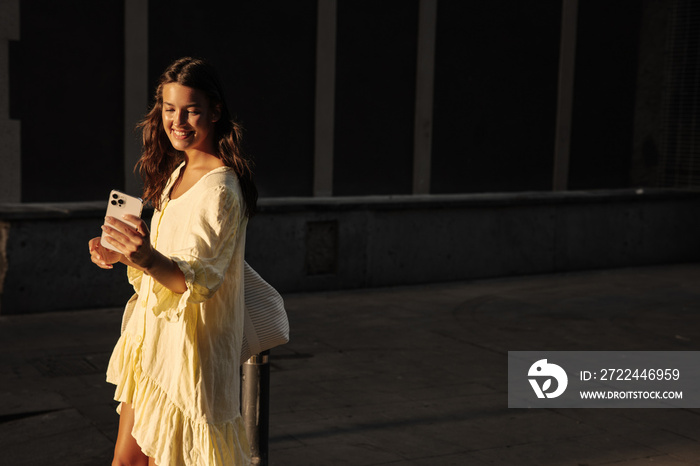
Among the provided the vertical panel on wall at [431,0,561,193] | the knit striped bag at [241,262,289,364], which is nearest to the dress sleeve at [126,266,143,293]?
the knit striped bag at [241,262,289,364]

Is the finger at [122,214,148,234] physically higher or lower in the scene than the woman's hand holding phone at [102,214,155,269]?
higher

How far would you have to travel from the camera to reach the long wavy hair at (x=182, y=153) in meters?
3.06

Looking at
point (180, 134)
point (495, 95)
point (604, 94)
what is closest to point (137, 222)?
point (180, 134)

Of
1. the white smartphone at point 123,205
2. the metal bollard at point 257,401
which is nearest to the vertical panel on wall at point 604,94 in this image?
the metal bollard at point 257,401

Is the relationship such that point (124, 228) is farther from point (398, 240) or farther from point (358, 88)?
point (358, 88)

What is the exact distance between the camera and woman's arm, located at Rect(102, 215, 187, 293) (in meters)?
2.65

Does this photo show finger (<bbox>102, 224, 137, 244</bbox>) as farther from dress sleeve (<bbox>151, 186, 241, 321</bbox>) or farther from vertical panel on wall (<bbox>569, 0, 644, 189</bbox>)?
vertical panel on wall (<bbox>569, 0, 644, 189</bbox>)

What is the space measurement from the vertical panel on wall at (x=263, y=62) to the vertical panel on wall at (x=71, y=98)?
0.49 meters

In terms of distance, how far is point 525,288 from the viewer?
1058 centimetres

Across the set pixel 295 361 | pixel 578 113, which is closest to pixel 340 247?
pixel 295 361

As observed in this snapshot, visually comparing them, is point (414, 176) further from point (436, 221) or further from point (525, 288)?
point (525, 288)

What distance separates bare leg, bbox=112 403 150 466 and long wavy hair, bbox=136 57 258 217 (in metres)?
0.74

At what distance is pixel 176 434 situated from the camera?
9.98 ft

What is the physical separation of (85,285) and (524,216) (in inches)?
211
